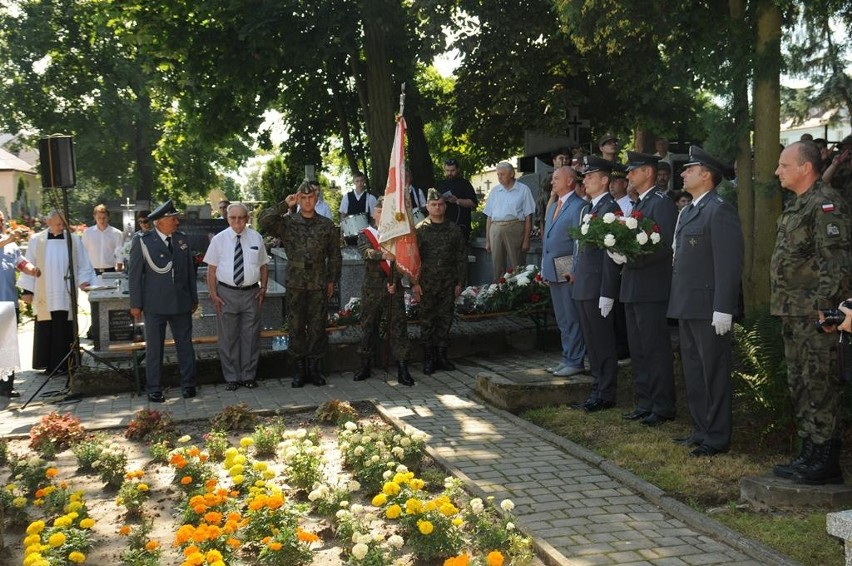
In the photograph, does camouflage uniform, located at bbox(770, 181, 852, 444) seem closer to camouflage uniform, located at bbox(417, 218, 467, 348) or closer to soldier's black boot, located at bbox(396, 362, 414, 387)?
soldier's black boot, located at bbox(396, 362, 414, 387)

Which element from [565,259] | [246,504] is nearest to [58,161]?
[565,259]

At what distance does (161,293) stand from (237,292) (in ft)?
2.74

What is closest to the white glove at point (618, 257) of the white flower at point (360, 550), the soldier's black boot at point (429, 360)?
the soldier's black boot at point (429, 360)

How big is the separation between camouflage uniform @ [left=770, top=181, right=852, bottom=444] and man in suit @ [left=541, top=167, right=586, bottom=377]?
11.2 ft

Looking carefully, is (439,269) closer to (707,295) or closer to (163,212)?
(163,212)

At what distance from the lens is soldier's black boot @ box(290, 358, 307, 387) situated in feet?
33.8

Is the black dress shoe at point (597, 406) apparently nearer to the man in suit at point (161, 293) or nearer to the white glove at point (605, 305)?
the white glove at point (605, 305)

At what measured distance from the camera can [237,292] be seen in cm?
1023

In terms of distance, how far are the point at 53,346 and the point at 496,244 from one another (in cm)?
628

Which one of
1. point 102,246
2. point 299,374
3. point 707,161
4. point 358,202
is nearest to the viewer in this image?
point 707,161

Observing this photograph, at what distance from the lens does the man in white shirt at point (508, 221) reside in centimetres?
1324

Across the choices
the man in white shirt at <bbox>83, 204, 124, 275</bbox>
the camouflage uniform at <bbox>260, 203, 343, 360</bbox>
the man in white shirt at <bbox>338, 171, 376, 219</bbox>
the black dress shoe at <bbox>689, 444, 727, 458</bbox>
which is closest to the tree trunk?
the black dress shoe at <bbox>689, 444, 727, 458</bbox>

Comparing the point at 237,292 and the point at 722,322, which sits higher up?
the point at 237,292

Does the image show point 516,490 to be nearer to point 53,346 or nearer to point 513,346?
point 513,346
